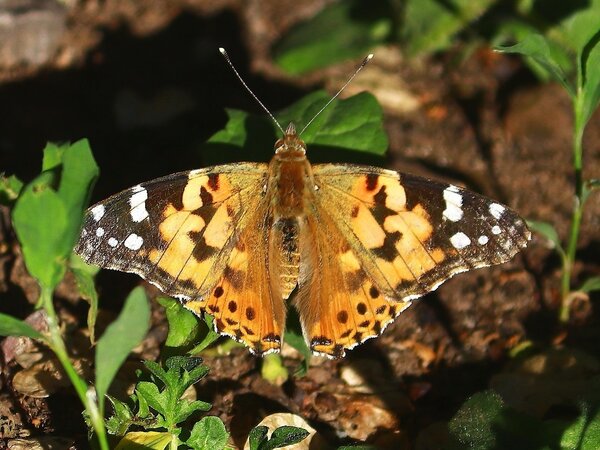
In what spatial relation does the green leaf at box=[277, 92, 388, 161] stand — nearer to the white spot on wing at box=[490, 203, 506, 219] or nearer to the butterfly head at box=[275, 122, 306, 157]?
the butterfly head at box=[275, 122, 306, 157]

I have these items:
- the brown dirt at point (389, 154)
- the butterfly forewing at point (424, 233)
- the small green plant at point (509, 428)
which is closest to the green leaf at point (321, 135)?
the butterfly forewing at point (424, 233)

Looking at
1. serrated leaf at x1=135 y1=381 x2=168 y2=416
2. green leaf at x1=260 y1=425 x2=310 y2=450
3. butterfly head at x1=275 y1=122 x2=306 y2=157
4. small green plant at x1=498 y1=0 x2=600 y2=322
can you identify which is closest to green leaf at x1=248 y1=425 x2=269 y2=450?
green leaf at x1=260 y1=425 x2=310 y2=450

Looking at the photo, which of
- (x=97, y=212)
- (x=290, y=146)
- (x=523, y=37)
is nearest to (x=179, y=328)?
(x=97, y=212)

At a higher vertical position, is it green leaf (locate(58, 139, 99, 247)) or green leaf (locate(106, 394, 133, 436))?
green leaf (locate(58, 139, 99, 247))

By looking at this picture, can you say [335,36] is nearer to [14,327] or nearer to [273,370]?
[273,370]

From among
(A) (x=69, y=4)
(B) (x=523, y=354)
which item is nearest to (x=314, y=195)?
(B) (x=523, y=354)

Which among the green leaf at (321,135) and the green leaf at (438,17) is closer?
the green leaf at (321,135)

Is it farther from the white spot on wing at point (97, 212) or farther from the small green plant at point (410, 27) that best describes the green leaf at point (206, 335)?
the small green plant at point (410, 27)
